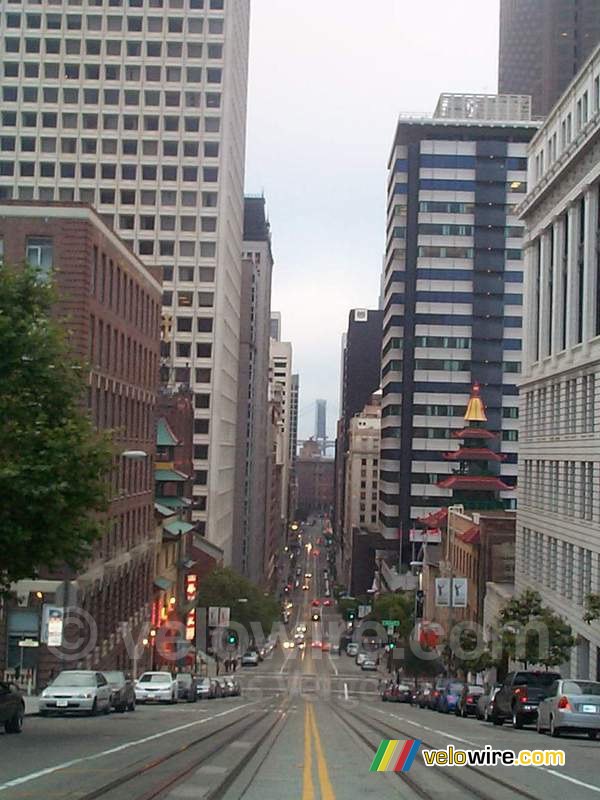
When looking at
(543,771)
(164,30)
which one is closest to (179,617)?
(164,30)

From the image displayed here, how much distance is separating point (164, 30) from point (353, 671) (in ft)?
198

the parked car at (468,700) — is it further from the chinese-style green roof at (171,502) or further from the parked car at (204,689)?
the chinese-style green roof at (171,502)

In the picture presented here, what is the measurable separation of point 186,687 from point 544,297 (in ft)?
95.5

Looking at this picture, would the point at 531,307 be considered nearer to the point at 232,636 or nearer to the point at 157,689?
the point at 157,689

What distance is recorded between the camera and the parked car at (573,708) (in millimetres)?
23438

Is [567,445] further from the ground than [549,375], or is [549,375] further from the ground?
[549,375]

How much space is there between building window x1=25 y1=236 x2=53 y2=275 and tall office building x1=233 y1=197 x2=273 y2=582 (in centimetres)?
9071

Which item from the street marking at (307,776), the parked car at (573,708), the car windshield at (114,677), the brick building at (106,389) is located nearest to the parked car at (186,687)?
the brick building at (106,389)

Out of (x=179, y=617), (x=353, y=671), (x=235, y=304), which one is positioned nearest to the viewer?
(x=179, y=617)

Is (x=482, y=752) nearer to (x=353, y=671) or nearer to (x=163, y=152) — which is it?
(x=353, y=671)

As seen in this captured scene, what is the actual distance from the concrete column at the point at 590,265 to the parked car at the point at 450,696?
1677cm

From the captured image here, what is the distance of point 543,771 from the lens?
1620 centimetres

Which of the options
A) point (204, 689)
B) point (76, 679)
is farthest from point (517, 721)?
point (204, 689)

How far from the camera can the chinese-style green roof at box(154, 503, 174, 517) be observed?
69500 mm
